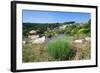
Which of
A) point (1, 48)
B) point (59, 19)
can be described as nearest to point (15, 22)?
point (1, 48)

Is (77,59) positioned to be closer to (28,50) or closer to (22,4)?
(28,50)

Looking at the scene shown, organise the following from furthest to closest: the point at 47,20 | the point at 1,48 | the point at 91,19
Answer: the point at 91,19 < the point at 47,20 < the point at 1,48

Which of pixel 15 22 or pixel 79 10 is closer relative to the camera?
pixel 15 22

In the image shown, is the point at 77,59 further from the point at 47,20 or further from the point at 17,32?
the point at 17,32

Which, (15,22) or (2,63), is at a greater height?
(15,22)

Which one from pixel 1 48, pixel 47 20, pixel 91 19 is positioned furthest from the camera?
pixel 91 19

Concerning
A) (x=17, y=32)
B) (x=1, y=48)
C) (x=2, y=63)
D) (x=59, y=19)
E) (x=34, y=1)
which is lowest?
(x=2, y=63)

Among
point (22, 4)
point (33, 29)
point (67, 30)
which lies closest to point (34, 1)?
point (22, 4)
